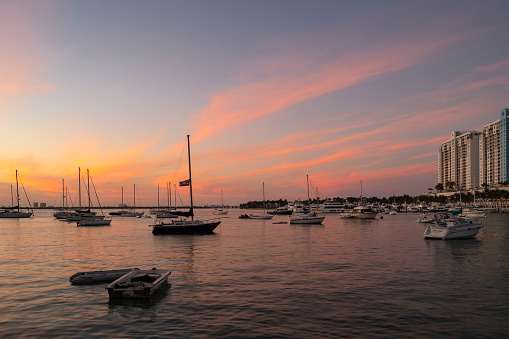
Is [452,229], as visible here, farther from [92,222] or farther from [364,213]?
[92,222]

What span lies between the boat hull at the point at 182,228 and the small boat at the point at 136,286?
45.6m

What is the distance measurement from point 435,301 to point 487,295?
409 centimetres

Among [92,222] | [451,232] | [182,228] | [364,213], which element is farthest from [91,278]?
[364,213]

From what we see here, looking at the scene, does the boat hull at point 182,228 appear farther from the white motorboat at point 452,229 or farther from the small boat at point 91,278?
the small boat at point 91,278

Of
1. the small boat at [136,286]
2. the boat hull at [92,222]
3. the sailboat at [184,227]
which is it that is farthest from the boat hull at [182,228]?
the small boat at [136,286]

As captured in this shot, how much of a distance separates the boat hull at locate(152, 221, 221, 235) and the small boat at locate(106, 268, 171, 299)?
45.6 m

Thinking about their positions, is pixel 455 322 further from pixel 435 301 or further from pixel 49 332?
pixel 49 332

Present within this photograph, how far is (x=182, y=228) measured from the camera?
226 ft

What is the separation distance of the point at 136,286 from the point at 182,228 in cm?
4849

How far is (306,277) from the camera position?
89.9 feet

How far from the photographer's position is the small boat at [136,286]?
2061 centimetres

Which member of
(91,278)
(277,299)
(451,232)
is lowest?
(451,232)

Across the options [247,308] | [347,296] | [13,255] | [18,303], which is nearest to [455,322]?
[347,296]

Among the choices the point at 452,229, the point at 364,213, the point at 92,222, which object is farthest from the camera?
the point at 364,213
